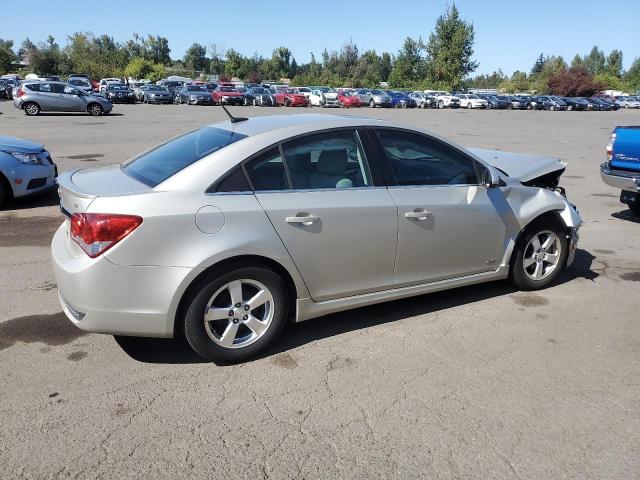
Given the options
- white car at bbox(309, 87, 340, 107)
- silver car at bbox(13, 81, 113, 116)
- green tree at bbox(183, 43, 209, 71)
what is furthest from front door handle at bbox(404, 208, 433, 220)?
green tree at bbox(183, 43, 209, 71)

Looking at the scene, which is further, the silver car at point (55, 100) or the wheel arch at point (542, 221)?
the silver car at point (55, 100)

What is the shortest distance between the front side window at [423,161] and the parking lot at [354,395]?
1.10 metres

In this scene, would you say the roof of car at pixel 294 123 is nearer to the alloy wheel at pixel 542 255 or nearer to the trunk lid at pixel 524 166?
the trunk lid at pixel 524 166

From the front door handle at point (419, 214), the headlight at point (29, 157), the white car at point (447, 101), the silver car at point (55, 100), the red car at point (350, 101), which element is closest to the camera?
the front door handle at point (419, 214)

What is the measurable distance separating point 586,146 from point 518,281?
16.3 m

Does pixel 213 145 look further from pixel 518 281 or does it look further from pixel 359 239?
pixel 518 281

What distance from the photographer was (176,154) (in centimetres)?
404

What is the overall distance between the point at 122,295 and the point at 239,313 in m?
0.73

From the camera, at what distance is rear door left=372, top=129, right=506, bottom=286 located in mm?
4152

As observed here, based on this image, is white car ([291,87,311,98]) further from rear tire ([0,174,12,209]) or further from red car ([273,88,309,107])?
rear tire ([0,174,12,209])

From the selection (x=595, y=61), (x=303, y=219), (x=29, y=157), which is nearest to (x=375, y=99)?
(x=29, y=157)

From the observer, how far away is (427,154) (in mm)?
4430

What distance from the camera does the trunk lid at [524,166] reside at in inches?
205

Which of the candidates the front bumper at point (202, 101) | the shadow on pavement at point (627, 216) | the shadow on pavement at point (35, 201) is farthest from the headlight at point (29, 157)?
the front bumper at point (202, 101)
